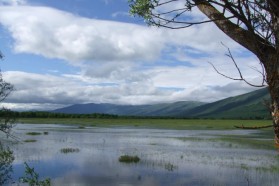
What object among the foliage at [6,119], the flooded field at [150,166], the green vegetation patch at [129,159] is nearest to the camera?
the foliage at [6,119]

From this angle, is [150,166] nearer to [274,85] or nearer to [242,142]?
[274,85]

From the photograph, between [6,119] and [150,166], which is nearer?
[6,119]

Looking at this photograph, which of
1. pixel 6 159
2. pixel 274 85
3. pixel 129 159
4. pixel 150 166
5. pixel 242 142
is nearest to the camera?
pixel 274 85

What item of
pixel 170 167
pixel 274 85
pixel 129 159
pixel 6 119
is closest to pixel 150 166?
pixel 170 167

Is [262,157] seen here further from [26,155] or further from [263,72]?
[263,72]

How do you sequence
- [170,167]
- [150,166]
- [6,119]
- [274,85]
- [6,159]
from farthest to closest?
[150,166] → [170,167] → [6,119] → [6,159] → [274,85]

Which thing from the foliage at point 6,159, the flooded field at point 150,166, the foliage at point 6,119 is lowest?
the flooded field at point 150,166

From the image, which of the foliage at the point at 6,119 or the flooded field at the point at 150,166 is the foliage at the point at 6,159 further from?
the flooded field at the point at 150,166

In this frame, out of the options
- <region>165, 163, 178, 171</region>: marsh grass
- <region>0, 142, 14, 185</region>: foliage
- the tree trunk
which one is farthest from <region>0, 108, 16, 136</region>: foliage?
<region>165, 163, 178, 171</region>: marsh grass

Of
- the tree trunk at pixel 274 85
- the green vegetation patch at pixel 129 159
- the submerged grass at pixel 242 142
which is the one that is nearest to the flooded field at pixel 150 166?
the green vegetation patch at pixel 129 159

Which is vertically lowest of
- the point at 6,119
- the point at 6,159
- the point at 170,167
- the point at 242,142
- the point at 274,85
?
the point at 170,167

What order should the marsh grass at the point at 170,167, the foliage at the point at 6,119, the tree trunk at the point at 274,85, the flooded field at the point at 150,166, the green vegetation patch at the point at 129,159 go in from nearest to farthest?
the tree trunk at the point at 274,85 → the foliage at the point at 6,119 → the flooded field at the point at 150,166 → the marsh grass at the point at 170,167 → the green vegetation patch at the point at 129,159

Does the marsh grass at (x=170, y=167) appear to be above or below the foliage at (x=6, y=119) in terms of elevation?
below

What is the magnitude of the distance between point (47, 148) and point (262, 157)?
2515cm
